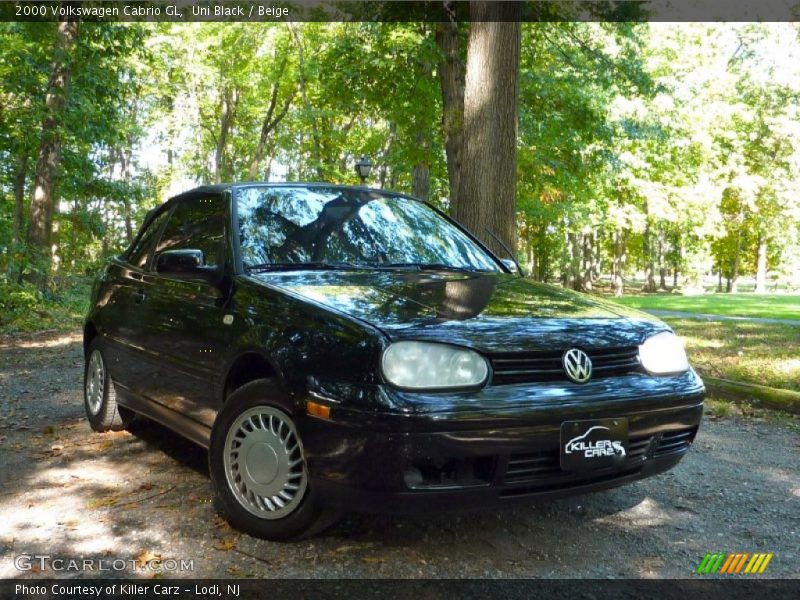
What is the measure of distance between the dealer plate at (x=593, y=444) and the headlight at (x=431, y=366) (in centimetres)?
43

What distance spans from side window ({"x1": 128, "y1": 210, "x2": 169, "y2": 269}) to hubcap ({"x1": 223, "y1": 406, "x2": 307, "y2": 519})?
6.51 ft

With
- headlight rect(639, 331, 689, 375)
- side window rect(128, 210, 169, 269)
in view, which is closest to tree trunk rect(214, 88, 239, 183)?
side window rect(128, 210, 169, 269)

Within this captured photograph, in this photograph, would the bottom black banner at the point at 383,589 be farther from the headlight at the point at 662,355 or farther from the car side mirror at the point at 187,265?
the car side mirror at the point at 187,265

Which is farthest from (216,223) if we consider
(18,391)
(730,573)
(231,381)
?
(18,391)

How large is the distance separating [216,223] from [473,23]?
5.20 m

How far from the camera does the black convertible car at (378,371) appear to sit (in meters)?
3.10

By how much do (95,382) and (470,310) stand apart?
11.1ft

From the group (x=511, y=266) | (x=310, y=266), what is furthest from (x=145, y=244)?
(x=511, y=266)

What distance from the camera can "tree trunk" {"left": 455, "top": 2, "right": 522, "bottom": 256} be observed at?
335 inches

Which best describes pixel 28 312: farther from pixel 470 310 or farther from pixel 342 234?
pixel 470 310

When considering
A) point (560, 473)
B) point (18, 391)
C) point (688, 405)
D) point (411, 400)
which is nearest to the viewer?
point (411, 400)

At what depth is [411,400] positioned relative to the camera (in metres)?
3.04

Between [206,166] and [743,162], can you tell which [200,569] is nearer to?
[206,166]

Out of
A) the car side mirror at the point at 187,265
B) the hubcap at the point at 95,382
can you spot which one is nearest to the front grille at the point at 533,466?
the car side mirror at the point at 187,265
